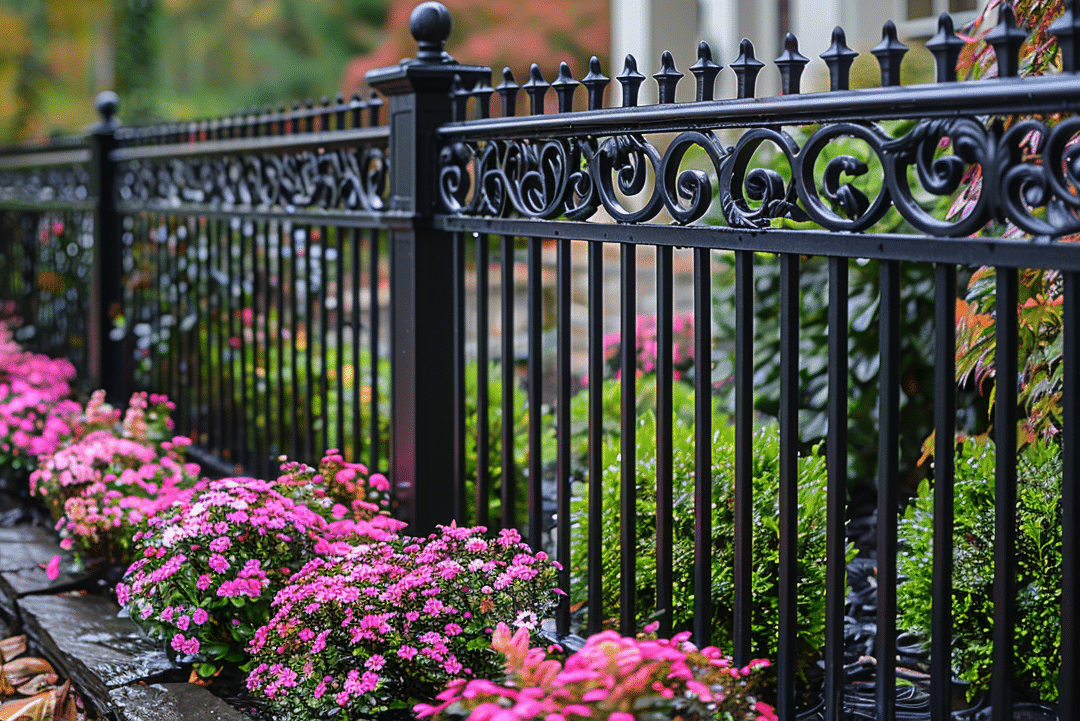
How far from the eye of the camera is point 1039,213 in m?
2.96

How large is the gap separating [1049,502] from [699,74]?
4.13ft

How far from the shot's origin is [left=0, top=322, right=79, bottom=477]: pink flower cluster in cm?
495

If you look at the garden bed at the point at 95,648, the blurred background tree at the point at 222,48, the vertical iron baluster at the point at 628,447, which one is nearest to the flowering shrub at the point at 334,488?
the garden bed at the point at 95,648

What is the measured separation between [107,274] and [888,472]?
16.2 feet

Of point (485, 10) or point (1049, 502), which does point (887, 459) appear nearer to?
point (1049, 502)

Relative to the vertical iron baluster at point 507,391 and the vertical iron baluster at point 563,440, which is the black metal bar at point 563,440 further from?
the vertical iron baluster at point 507,391

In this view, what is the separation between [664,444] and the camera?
100 inches

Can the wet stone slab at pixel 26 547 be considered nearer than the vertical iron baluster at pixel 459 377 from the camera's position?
No

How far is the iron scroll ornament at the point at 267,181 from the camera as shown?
3.80 metres

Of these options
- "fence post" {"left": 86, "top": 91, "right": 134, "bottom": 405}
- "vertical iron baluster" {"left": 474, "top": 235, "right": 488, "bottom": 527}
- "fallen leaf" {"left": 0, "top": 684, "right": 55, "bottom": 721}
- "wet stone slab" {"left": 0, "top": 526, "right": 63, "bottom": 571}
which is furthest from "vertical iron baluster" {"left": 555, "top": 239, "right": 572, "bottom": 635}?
"fence post" {"left": 86, "top": 91, "right": 134, "bottom": 405}

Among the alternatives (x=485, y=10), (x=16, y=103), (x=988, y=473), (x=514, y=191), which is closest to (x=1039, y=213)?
(x=988, y=473)

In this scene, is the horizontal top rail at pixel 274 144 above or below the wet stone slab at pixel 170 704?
above

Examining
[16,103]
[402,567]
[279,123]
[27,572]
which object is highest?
[16,103]

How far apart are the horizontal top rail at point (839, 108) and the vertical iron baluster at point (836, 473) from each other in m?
0.29
